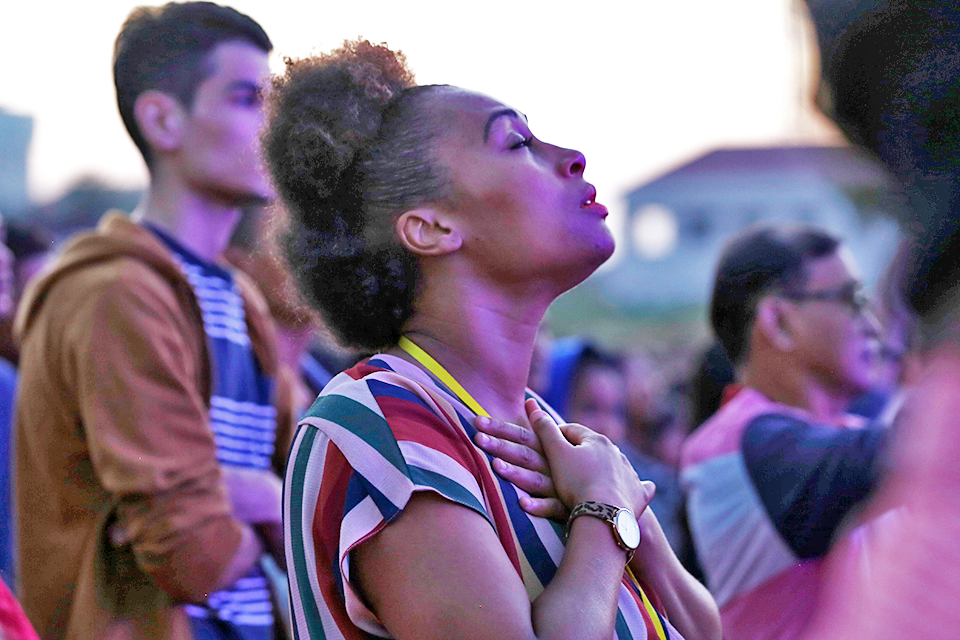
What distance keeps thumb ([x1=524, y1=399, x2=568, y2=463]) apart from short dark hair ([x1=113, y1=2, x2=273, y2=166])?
5.29 feet

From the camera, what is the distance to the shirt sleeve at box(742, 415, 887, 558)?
2400 mm

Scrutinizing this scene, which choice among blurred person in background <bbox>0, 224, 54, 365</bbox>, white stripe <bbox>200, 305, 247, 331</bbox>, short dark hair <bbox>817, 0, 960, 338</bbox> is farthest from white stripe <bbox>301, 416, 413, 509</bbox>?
blurred person in background <bbox>0, 224, 54, 365</bbox>

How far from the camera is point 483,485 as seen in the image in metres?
1.33

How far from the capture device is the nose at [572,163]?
1.58 meters

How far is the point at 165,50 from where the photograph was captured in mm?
2562

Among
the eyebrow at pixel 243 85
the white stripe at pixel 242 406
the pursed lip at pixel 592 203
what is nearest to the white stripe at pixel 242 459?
the white stripe at pixel 242 406

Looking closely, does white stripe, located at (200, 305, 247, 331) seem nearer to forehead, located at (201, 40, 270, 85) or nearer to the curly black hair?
forehead, located at (201, 40, 270, 85)

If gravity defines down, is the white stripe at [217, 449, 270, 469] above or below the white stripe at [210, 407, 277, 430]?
below

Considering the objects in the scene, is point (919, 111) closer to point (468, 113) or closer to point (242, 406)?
point (468, 113)

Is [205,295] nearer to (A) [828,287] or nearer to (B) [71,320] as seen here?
(B) [71,320]

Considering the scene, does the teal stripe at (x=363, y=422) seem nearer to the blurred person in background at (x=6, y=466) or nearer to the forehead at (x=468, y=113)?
the forehead at (x=468, y=113)

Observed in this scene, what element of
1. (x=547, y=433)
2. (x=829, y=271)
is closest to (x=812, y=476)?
(x=829, y=271)

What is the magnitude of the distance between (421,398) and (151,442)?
971mm

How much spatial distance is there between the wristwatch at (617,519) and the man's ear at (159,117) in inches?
70.7
